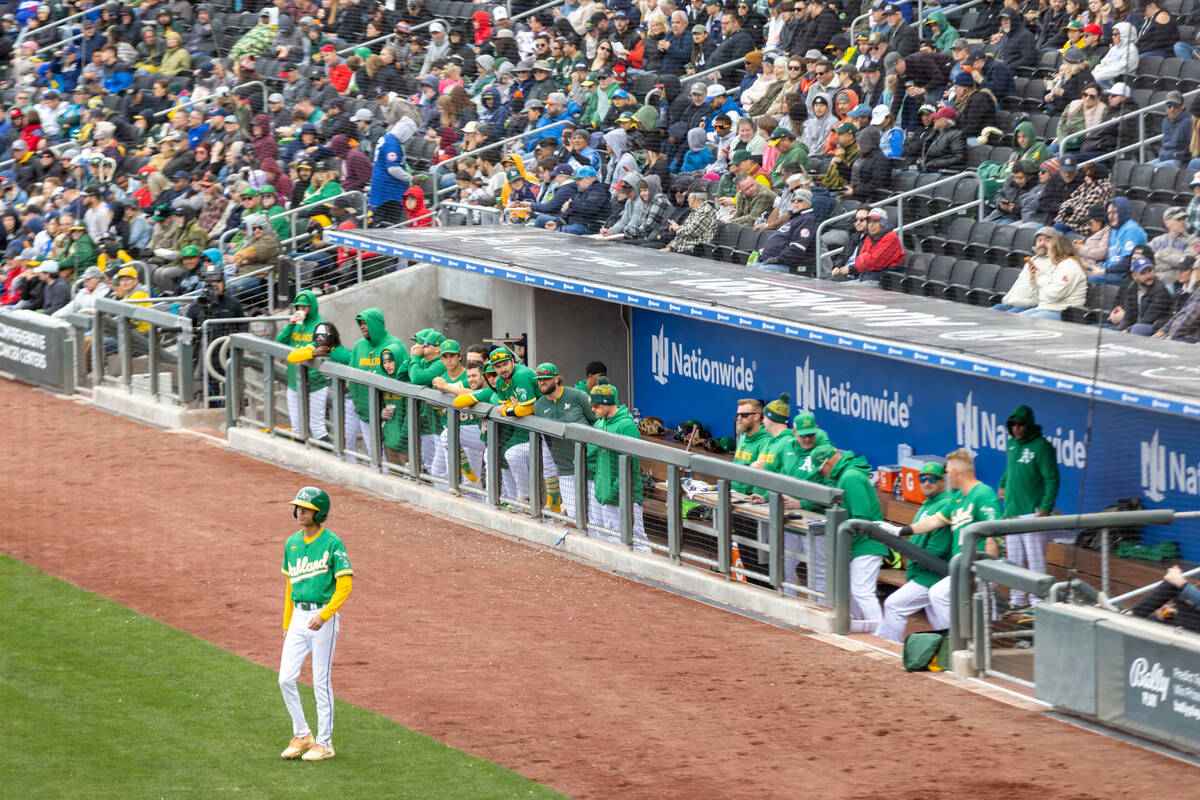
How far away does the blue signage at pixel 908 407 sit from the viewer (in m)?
10.3

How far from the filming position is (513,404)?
13.1m

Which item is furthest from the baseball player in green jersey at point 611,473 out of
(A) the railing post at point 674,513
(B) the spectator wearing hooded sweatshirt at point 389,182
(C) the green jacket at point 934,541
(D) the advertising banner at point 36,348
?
(D) the advertising banner at point 36,348

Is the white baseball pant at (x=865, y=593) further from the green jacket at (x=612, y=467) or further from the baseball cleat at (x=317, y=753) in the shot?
the baseball cleat at (x=317, y=753)

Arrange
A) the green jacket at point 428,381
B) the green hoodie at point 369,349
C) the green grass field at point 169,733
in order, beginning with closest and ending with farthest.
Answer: the green grass field at point 169,733 → the green jacket at point 428,381 → the green hoodie at point 369,349

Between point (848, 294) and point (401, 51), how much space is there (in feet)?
40.4

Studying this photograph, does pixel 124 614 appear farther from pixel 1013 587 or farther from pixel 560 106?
pixel 560 106

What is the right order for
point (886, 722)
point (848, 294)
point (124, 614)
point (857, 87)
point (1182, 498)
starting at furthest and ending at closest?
point (857, 87) < point (848, 294) < point (124, 614) < point (1182, 498) < point (886, 722)

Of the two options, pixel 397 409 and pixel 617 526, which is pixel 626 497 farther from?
pixel 397 409

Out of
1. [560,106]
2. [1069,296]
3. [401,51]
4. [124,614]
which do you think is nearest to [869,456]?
[1069,296]

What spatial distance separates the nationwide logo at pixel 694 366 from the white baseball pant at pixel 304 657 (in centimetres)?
753

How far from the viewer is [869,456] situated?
14.0m

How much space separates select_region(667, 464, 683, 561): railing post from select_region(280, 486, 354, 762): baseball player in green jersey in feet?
12.7

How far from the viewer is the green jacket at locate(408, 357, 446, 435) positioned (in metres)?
14.1

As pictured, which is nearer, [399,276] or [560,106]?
[399,276]
